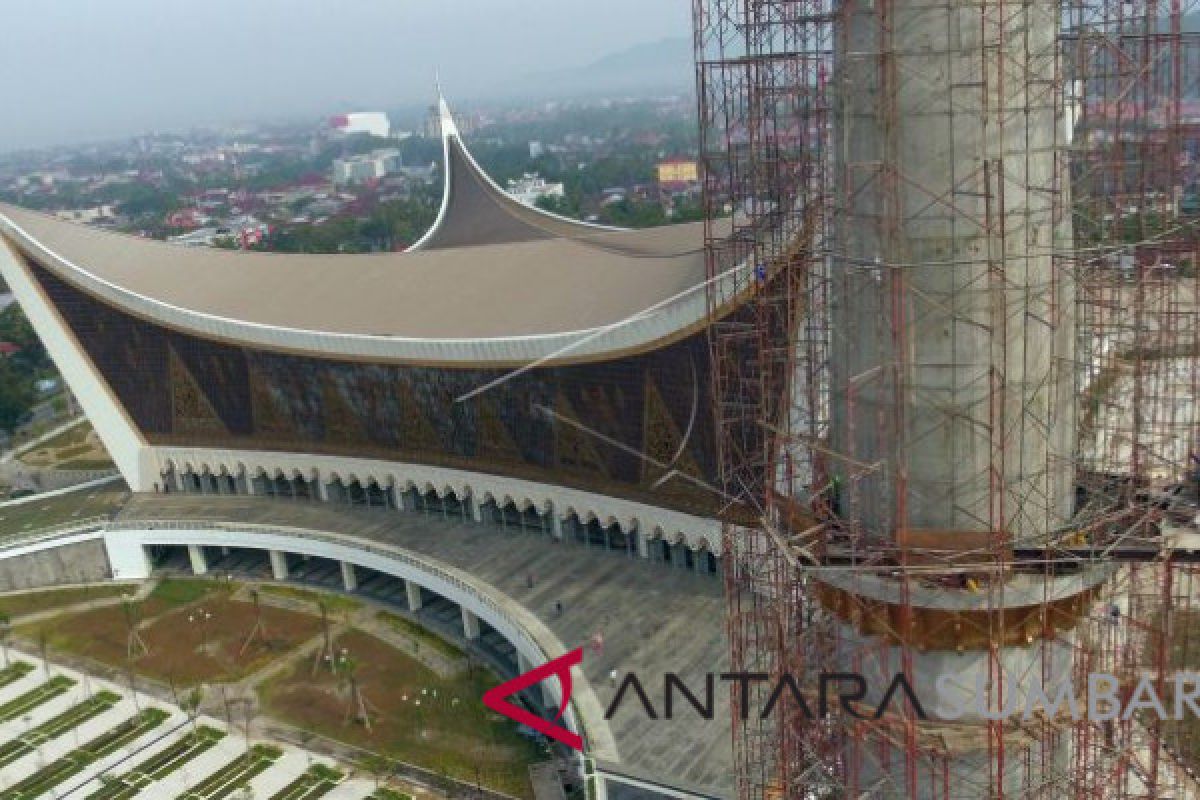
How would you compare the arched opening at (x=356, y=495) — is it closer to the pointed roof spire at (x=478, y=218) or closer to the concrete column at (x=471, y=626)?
the concrete column at (x=471, y=626)

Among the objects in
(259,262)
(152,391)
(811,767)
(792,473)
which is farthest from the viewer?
(259,262)

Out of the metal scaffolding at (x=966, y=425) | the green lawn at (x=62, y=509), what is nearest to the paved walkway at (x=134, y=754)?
the green lawn at (x=62, y=509)

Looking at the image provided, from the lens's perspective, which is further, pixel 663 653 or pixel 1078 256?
pixel 663 653

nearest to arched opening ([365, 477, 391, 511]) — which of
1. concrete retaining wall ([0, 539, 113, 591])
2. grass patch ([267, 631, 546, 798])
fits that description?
grass patch ([267, 631, 546, 798])

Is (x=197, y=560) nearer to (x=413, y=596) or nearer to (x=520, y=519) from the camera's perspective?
(x=413, y=596)

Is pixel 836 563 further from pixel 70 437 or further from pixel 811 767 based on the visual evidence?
pixel 70 437

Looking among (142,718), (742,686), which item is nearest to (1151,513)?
(742,686)

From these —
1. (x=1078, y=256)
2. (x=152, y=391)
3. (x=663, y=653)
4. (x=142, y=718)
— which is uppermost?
(x=1078, y=256)

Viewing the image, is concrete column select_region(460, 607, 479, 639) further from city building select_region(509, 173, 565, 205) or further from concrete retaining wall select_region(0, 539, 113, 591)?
city building select_region(509, 173, 565, 205)
